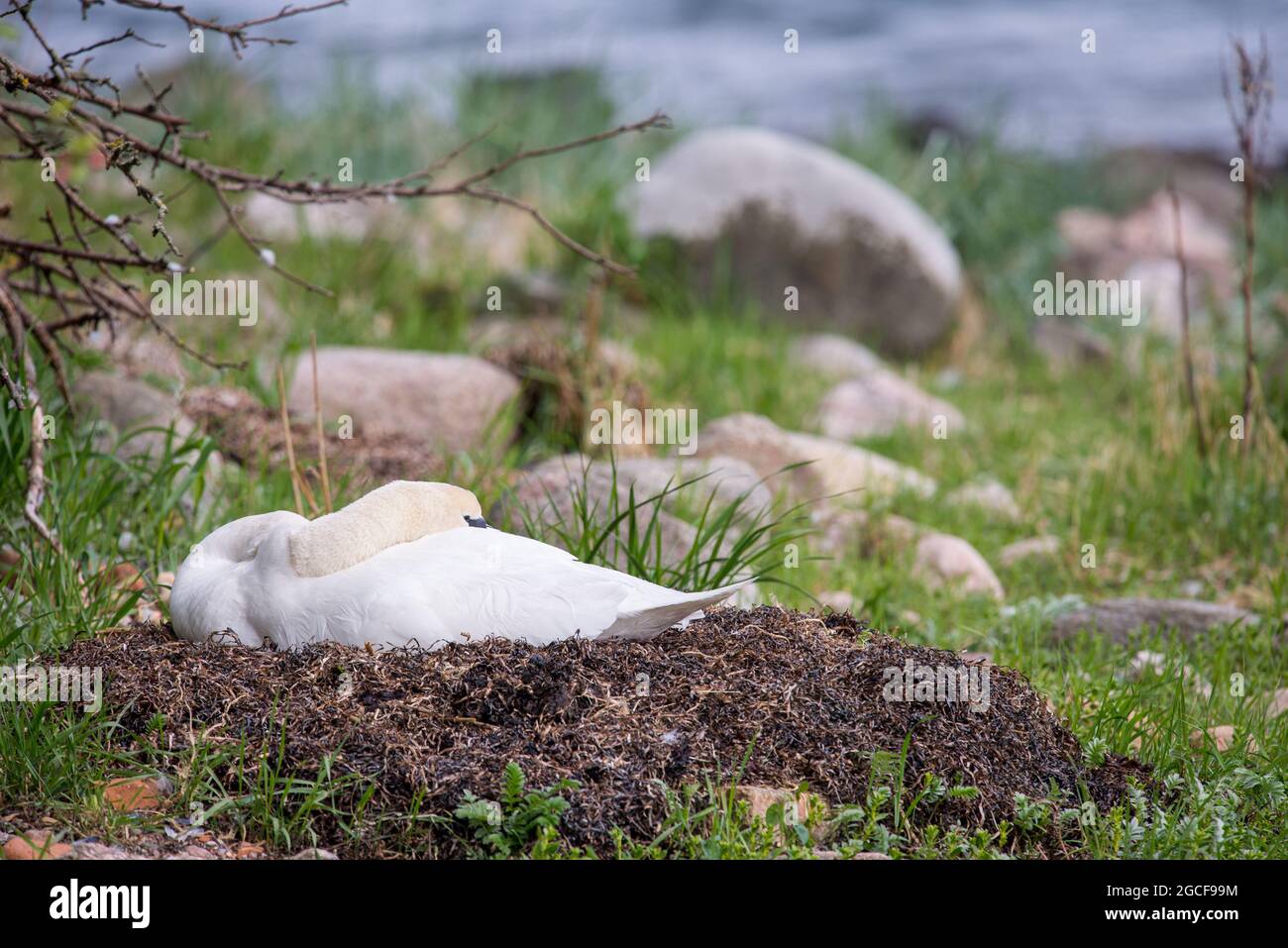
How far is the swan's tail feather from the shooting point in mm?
3416

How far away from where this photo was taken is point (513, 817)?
3033mm

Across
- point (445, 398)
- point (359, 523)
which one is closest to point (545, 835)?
point (359, 523)

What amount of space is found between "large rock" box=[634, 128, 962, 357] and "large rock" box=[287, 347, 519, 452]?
3.89 meters

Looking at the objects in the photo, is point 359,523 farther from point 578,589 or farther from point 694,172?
point 694,172

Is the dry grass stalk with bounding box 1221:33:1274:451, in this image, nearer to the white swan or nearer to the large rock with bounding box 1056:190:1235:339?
the white swan

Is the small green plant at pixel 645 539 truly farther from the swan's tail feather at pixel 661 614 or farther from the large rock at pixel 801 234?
the large rock at pixel 801 234

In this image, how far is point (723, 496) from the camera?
6.07 m

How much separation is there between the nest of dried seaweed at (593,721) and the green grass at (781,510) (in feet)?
0.26

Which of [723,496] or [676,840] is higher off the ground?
[723,496]

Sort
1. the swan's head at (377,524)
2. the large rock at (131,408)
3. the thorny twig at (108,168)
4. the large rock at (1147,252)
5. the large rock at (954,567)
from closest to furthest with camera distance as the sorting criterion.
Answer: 1. the swan's head at (377,524)
2. the thorny twig at (108,168)
3. the large rock at (131,408)
4. the large rock at (954,567)
5. the large rock at (1147,252)

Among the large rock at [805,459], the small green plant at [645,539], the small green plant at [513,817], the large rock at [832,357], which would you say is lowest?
the small green plant at [513,817]

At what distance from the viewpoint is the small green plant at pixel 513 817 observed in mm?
3004

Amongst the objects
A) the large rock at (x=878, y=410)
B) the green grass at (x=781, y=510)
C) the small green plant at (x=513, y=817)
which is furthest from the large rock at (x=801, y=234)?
the small green plant at (x=513, y=817)

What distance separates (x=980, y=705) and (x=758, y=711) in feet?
2.23
